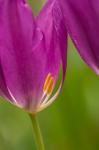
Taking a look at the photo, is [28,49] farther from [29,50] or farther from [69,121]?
[69,121]

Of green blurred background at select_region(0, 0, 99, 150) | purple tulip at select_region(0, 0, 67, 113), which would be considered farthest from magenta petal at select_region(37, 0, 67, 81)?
green blurred background at select_region(0, 0, 99, 150)

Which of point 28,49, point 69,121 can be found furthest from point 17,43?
point 69,121

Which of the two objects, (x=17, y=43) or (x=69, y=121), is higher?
(x=17, y=43)

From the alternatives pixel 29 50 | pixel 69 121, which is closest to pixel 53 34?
pixel 29 50

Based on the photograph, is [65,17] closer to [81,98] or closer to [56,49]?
[56,49]

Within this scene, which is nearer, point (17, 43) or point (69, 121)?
point (17, 43)

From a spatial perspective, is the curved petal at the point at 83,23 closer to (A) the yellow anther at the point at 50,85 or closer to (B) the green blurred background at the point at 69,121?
(A) the yellow anther at the point at 50,85
